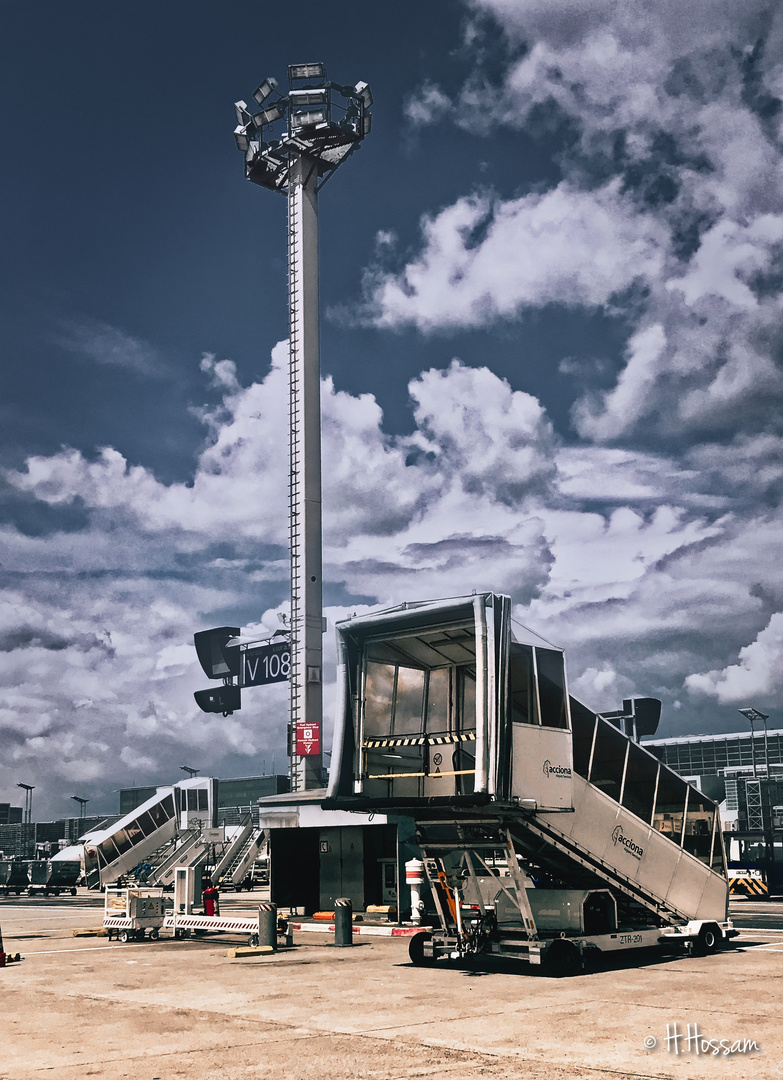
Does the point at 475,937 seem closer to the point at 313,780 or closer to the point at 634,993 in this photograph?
the point at 634,993

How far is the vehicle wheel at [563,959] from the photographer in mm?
18375

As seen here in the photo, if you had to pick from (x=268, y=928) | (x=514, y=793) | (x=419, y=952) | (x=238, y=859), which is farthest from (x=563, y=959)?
(x=238, y=859)

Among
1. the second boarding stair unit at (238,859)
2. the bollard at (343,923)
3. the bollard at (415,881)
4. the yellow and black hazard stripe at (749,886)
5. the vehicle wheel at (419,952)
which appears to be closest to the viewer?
the vehicle wheel at (419,952)

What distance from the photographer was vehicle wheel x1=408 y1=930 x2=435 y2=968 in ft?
66.2

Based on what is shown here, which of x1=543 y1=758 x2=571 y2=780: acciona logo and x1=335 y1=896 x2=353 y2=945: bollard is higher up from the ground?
x1=543 y1=758 x2=571 y2=780: acciona logo

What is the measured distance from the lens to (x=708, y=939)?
842 inches

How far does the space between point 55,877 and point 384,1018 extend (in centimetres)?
5381

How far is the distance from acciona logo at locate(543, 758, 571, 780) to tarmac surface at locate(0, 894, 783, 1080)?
11.4 feet

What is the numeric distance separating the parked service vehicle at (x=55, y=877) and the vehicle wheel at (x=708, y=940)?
47.3 m

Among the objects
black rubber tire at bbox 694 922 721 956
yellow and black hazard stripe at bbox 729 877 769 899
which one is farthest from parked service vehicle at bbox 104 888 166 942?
yellow and black hazard stripe at bbox 729 877 769 899

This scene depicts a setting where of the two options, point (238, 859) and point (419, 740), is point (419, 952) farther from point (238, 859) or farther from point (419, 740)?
point (238, 859)

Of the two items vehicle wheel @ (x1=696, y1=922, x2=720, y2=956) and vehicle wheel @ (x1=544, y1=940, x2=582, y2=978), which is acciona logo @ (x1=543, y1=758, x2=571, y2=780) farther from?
vehicle wheel @ (x1=696, y1=922, x2=720, y2=956)

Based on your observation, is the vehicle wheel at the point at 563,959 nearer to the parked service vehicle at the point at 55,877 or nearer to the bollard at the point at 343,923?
the bollard at the point at 343,923

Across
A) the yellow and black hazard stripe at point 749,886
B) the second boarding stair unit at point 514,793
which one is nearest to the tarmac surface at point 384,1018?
the second boarding stair unit at point 514,793
